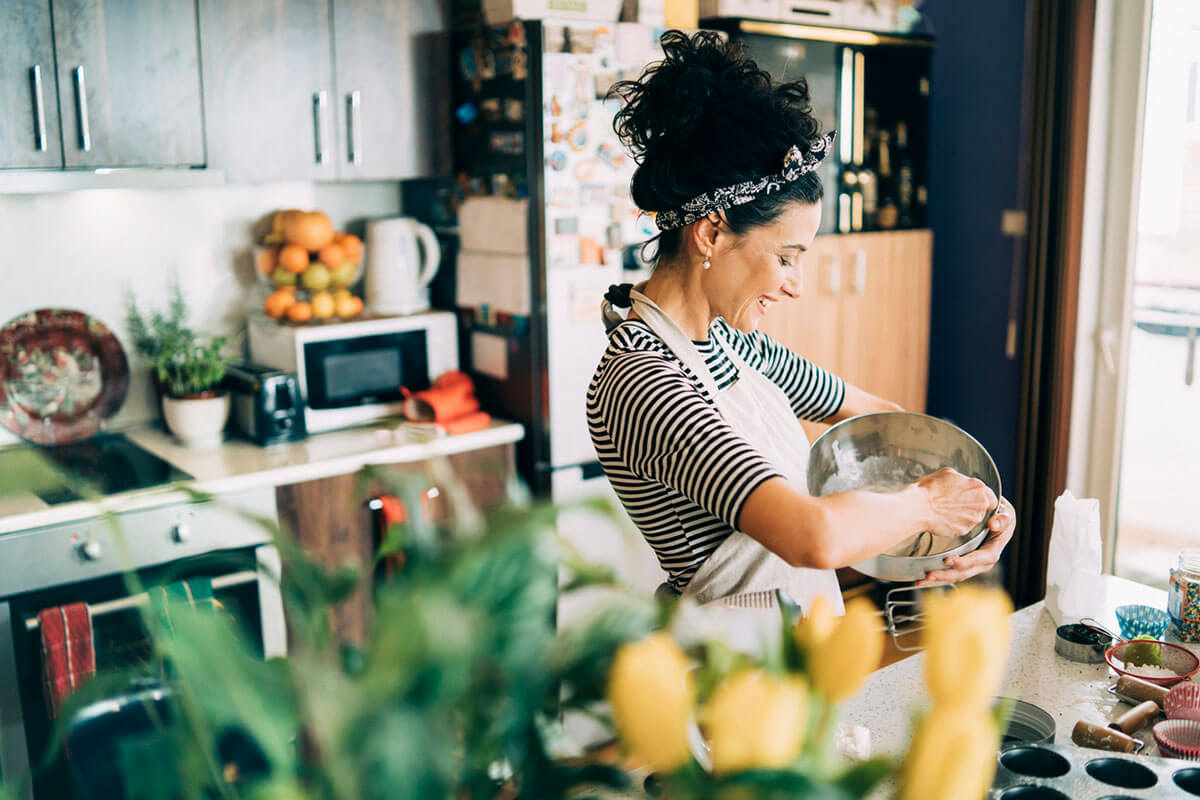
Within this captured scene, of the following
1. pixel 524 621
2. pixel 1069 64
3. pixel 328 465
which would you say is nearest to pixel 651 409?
pixel 524 621

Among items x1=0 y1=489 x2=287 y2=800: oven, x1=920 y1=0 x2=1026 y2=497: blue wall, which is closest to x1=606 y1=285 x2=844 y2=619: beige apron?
x1=0 y1=489 x2=287 y2=800: oven

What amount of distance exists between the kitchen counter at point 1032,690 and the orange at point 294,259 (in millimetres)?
1955

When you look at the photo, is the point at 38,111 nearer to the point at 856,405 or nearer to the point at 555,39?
the point at 555,39

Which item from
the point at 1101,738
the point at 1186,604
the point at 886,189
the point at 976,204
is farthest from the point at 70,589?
the point at 976,204

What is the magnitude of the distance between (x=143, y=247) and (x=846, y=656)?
8.98ft

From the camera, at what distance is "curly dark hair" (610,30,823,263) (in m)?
1.42

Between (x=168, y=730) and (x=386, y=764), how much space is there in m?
0.11

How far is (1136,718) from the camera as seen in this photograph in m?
1.30

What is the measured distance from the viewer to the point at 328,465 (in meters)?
2.50

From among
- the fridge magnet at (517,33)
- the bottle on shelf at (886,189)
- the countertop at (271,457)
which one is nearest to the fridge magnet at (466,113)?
the fridge magnet at (517,33)

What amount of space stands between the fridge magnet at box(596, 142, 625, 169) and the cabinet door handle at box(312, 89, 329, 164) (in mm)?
713

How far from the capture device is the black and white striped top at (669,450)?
1309 millimetres

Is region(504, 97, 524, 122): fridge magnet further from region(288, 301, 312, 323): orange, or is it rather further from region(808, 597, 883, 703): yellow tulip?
region(808, 597, 883, 703): yellow tulip

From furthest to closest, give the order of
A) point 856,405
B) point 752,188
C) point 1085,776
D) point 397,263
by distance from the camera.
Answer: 1. point 397,263
2. point 856,405
3. point 752,188
4. point 1085,776
